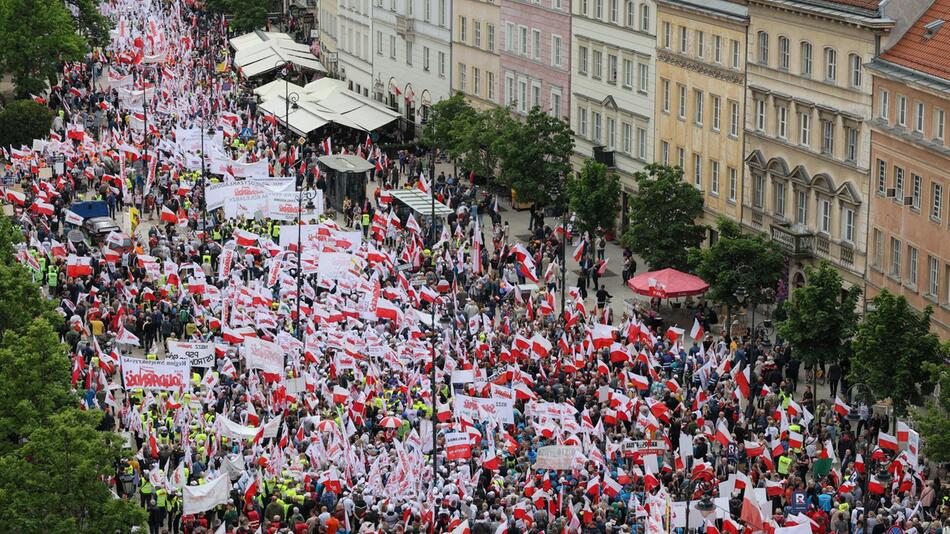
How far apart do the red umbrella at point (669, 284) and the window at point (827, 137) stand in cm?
610

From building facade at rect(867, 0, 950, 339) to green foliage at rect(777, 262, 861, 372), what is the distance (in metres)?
3.85

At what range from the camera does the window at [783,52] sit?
71688 millimetres

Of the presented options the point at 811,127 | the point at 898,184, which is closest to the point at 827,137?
the point at 811,127

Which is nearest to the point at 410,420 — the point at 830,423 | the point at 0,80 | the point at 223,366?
the point at 223,366

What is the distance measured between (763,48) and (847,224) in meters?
8.31

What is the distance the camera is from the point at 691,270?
7188 cm

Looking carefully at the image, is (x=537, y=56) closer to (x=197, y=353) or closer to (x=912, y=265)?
(x=912, y=265)

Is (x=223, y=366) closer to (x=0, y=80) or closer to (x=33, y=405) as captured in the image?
(x=33, y=405)

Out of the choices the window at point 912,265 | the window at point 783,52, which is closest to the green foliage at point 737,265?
the window at point 912,265

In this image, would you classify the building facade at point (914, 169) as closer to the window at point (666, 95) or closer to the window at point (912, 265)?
the window at point (912, 265)

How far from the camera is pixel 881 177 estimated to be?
66188mm

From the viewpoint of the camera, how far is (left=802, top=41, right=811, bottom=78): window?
7012 cm

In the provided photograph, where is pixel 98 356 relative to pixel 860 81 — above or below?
below

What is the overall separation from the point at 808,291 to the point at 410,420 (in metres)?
13.0
